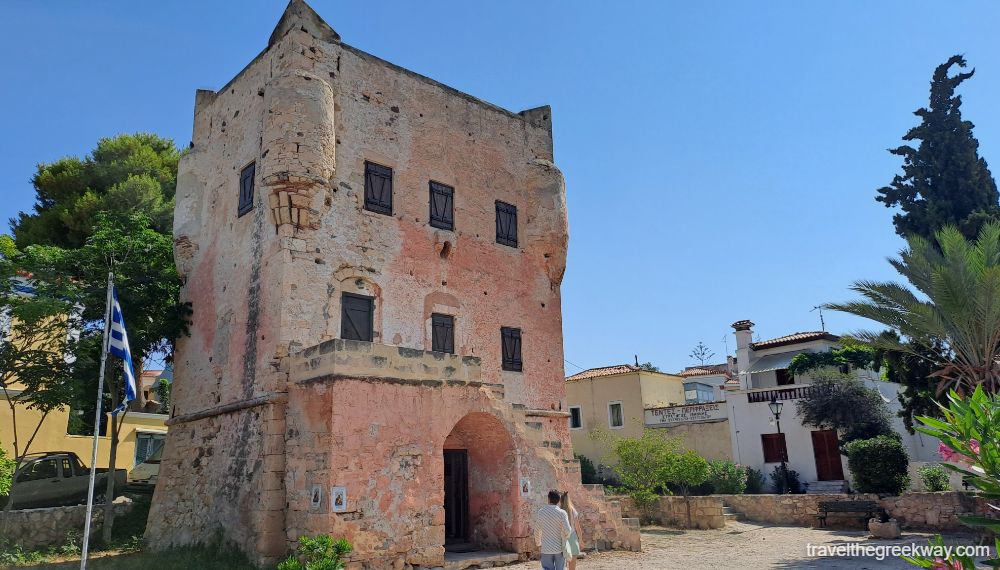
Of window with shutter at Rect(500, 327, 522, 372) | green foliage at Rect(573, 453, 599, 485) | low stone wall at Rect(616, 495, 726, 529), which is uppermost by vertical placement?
window with shutter at Rect(500, 327, 522, 372)

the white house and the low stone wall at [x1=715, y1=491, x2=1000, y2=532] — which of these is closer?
the low stone wall at [x1=715, y1=491, x2=1000, y2=532]

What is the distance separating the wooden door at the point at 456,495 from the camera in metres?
14.4

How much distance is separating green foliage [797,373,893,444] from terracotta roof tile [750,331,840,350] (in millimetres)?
3653

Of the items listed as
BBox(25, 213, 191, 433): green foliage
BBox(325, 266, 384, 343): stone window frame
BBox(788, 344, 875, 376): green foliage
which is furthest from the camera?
BBox(788, 344, 875, 376): green foliage

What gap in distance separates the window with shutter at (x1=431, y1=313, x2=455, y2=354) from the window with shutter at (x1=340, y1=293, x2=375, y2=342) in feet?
5.23

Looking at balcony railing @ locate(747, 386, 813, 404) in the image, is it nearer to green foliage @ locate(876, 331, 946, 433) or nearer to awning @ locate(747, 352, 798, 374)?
awning @ locate(747, 352, 798, 374)

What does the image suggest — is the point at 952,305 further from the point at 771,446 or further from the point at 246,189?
the point at 246,189

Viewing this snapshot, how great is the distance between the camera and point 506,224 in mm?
18219

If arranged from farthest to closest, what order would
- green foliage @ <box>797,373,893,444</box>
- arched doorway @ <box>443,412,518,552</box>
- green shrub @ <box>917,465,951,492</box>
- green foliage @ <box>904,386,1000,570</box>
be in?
green foliage @ <box>797,373,893,444</box> → green shrub @ <box>917,465,951,492</box> → arched doorway @ <box>443,412,518,552</box> → green foliage @ <box>904,386,1000,570</box>

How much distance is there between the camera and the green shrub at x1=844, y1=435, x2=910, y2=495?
18.6 metres

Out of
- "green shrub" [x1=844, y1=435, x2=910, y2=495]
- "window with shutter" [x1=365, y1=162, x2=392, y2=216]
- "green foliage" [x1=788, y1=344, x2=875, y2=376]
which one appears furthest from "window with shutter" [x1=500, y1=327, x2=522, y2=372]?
"green foliage" [x1=788, y1=344, x2=875, y2=376]

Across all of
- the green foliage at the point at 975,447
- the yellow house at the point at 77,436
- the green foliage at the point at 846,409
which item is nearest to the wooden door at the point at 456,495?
the yellow house at the point at 77,436

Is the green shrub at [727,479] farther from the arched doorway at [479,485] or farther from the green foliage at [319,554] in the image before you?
the green foliage at [319,554]

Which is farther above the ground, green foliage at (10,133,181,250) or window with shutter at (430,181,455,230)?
green foliage at (10,133,181,250)
